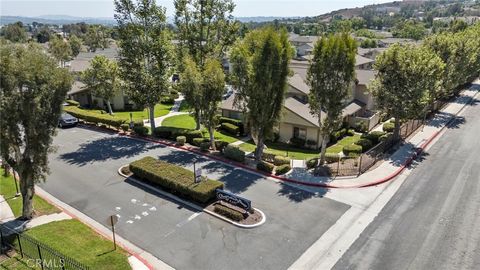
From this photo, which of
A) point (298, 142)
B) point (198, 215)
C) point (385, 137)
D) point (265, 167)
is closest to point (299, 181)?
point (265, 167)

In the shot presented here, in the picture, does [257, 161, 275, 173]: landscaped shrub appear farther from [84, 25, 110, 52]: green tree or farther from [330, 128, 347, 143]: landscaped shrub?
[84, 25, 110, 52]: green tree

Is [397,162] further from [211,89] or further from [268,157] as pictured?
[211,89]

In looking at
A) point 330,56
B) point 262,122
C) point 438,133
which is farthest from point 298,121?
point 438,133

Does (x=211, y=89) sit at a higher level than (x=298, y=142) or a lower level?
higher

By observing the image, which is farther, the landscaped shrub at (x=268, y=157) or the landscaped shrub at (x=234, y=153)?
the landscaped shrub at (x=268, y=157)

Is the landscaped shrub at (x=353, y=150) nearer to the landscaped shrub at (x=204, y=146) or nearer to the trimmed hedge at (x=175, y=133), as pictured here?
the landscaped shrub at (x=204, y=146)

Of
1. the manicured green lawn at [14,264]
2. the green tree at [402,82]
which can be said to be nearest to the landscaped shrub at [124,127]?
the manicured green lawn at [14,264]

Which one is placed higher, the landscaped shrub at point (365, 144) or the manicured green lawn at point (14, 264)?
the landscaped shrub at point (365, 144)

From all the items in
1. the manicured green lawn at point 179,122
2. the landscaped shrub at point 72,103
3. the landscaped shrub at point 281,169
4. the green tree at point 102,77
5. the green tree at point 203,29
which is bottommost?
the manicured green lawn at point 179,122
